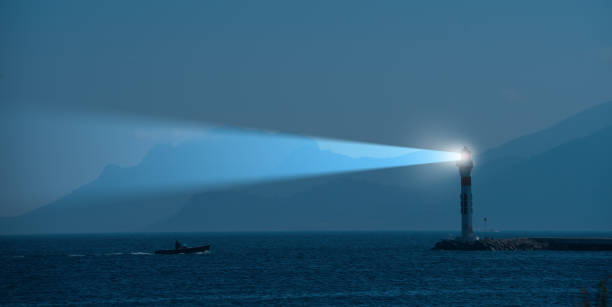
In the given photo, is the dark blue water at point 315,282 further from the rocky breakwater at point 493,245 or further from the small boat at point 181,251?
the small boat at point 181,251

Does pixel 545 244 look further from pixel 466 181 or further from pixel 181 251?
pixel 181 251

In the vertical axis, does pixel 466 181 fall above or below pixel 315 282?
above

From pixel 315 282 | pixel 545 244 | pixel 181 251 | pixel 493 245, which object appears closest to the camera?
pixel 315 282

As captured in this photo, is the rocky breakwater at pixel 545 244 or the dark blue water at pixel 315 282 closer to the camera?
the dark blue water at pixel 315 282

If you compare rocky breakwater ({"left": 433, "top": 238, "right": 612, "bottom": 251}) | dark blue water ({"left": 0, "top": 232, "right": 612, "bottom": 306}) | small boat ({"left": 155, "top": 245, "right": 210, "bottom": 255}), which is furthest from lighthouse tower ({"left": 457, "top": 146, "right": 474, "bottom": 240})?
small boat ({"left": 155, "top": 245, "right": 210, "bottom": 255})

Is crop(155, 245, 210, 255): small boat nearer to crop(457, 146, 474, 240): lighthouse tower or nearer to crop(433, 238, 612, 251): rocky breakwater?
crop(433, 238, 612, 251): rocky breakwater

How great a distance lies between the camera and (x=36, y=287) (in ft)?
244

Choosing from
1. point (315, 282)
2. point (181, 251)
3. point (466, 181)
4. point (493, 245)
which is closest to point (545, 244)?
point (493, 245)

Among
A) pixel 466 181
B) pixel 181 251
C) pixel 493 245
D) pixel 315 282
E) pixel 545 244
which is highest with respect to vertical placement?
pixel 466 181

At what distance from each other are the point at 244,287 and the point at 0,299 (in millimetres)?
20215

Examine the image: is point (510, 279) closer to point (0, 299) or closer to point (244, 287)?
point (244, 287)

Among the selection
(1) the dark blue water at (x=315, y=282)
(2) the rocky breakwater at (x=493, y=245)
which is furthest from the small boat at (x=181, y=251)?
(2) the rocky breakwater at (x=493, y=245)

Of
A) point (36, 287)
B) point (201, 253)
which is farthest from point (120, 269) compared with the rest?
point (201, 253)

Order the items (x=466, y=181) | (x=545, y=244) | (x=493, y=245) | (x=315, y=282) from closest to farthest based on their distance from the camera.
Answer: (x=315, y=282) < (x=466, y=181) < (x=493, y=245) < (x=545, y=244)
